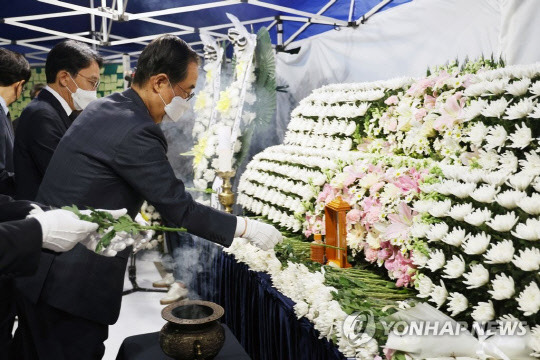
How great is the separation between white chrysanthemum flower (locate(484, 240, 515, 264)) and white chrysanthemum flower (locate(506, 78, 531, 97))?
505mm

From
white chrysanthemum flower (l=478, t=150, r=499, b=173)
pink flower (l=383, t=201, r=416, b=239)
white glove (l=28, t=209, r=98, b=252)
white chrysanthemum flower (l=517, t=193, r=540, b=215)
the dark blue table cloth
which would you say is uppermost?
white chrysanthemum flower (l=478, t=150, r=499, b=173)

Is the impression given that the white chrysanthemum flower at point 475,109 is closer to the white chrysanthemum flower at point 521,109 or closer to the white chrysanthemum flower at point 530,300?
the white chrysanthemum flower at point 521,109

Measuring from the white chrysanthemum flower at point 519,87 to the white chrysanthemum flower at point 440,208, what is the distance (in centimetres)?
41

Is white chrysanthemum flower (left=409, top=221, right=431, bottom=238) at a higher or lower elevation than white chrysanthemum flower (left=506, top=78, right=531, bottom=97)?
lower

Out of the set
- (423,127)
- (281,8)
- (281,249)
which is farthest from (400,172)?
(281,8)

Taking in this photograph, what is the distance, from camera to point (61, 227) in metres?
1.52

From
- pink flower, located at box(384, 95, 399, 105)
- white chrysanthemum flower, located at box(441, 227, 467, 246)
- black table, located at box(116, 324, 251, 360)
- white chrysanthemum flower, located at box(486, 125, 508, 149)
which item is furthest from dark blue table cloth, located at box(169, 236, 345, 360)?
pink flower, located at box(384, 95, 399, 105)

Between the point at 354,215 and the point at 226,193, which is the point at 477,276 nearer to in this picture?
the point at 354,215

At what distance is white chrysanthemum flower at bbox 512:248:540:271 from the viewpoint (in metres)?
1.24

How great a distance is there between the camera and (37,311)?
196 centimetres

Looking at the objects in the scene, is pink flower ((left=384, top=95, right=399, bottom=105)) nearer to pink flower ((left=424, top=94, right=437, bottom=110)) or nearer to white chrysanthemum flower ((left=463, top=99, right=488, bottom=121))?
pink flower ((left=424, top=94, right=437, bottom=110))

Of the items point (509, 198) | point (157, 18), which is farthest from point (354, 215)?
point (157, 18)

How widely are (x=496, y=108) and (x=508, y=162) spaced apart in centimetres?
19

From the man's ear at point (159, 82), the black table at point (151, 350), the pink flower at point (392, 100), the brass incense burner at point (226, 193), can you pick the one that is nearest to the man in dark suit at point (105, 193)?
the man's ear at point (159, 82)
